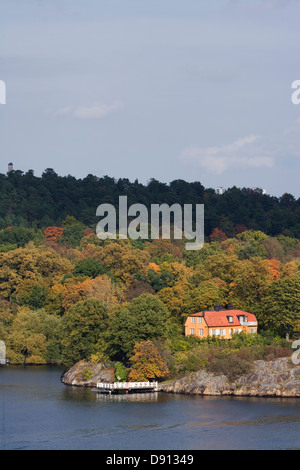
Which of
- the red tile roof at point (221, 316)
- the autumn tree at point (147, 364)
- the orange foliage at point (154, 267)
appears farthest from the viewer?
the orange foliage at point (154, 267)

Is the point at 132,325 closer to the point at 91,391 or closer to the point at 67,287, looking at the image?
the point at 91,391

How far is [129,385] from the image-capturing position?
47219 mm

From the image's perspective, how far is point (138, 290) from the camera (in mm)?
66062

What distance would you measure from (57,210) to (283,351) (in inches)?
2751

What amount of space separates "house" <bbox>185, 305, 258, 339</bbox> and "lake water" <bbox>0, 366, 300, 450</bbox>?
7.97 m

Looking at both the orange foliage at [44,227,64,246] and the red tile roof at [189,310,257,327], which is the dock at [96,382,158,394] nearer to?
the red tile roof at [189,310,257,327]

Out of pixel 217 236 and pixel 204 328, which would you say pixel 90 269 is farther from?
pixel 217 236

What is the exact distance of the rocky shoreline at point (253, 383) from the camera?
152 feet

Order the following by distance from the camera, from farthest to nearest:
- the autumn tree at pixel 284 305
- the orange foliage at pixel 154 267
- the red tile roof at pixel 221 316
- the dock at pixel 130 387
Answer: the orange foliage at pixel 154 267 < the red tile roof at pixel 221 316 < the autumn tree at pixel 284 305 < the dock at pixel 130 387

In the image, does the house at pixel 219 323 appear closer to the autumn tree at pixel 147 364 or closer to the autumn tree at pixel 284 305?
the autumn tree at pixel 284 305

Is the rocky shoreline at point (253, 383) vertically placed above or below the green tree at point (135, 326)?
below

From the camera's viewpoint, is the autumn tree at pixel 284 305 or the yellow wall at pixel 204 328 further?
the yellow wall at pixel 204 328

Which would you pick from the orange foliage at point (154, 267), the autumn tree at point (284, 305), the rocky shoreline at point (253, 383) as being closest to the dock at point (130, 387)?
the rocky shoreline at point (253, 383)
